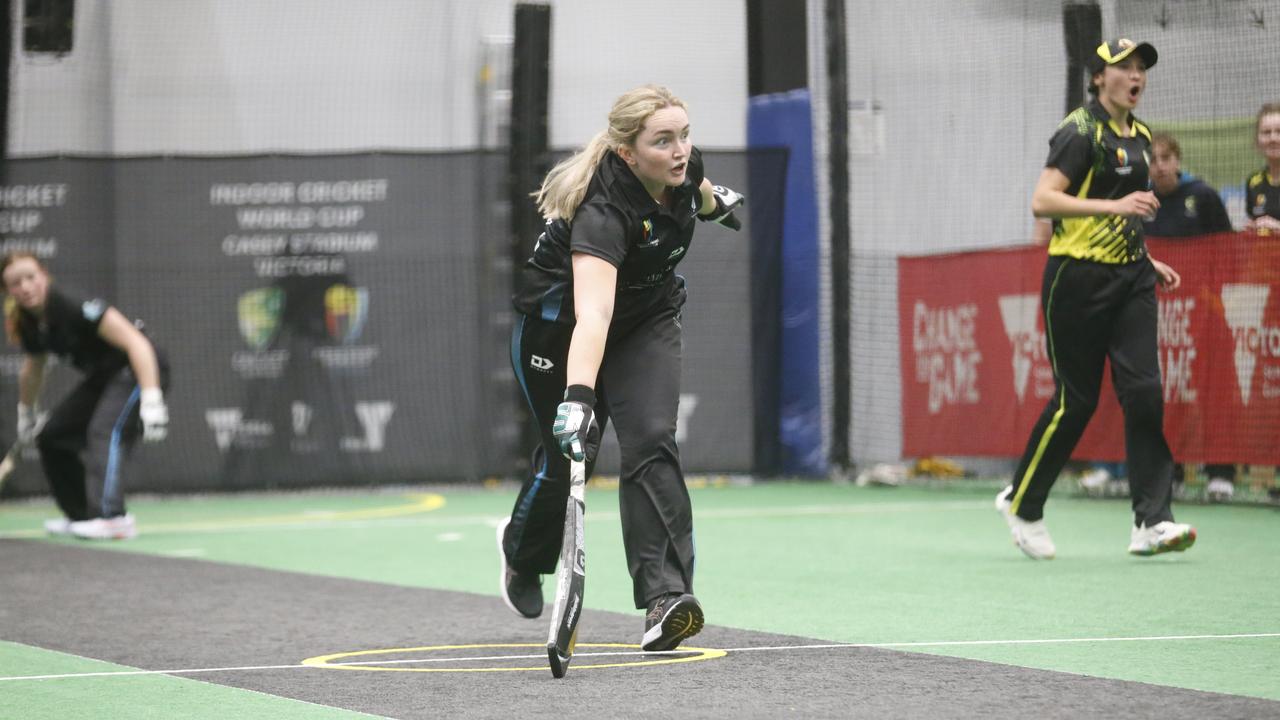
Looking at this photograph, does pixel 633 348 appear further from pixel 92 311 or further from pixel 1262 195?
pixel 1262 195

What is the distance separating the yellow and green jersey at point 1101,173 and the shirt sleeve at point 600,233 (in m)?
3.17

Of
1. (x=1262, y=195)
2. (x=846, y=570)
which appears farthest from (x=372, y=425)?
(x=1262, y=195)

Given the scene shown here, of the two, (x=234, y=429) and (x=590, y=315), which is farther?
(x=234, y=429)

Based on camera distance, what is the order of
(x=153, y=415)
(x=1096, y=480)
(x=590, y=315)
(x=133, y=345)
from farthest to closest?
(x=1096, y=480), (x=133, y=345), (x=153, y=415), (x=590, y=315)

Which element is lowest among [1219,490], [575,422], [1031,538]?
[1219,490]

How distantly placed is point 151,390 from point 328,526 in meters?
1.74

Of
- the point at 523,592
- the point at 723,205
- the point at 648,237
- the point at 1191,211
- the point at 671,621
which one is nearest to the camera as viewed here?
the point at 671,621

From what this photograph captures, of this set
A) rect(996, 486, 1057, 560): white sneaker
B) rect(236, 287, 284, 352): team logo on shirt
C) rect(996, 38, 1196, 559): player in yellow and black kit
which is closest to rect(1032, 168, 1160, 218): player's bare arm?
rect(996, 38, 1196, 559): player in yellow and black kit

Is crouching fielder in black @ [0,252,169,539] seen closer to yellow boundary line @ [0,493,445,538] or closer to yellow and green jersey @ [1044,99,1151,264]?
yellow boundary line @ [0,493,445,538]

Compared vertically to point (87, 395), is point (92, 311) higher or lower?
higher

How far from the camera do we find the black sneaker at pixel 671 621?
5758mm

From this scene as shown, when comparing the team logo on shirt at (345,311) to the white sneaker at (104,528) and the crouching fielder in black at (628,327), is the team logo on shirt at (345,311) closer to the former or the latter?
the white sneaker at (104,528)

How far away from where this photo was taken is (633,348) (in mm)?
6129

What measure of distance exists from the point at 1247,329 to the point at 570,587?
695 cm
